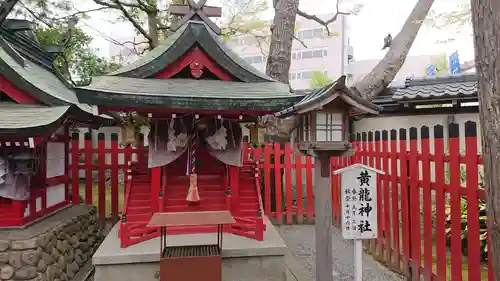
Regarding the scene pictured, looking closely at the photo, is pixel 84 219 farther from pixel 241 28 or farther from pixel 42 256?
pixel 241 28

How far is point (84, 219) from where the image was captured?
7.33 metres

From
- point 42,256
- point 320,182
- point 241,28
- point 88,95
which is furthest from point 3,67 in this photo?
point 241,28

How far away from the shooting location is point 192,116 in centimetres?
633

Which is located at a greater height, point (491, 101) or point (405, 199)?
point (491, 101)

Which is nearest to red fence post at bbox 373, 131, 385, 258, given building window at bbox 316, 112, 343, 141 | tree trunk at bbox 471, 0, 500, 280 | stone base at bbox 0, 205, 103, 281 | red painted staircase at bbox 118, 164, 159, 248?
building window at bbox 316, 112, 343, 141

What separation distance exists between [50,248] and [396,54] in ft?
29.1

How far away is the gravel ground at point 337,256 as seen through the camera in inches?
241

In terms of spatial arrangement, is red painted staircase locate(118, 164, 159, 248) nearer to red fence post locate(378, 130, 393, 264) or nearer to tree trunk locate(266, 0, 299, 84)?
tree trunk locate(266, 0, 299, 84)

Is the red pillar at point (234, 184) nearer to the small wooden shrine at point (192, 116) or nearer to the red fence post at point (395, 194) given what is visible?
the small wooden shrine at point (192, 116)

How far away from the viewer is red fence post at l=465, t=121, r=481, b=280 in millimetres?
3909

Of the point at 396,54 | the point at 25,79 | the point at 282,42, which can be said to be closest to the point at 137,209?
the point at 25,79

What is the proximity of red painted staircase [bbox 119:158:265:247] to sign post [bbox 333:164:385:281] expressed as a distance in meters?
1.97

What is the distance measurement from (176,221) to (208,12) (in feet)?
13.6

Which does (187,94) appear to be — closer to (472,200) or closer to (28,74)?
(28,74)
